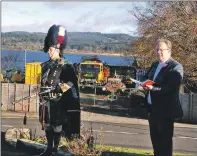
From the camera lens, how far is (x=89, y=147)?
242 inches

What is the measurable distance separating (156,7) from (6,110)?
227 inches

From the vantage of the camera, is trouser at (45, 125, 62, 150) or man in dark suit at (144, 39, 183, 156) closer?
man in dark suit at (144, 39, 183, 156)

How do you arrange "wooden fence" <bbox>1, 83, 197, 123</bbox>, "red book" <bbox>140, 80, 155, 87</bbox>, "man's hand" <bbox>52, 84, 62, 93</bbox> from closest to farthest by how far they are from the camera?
"red book" <bbox>140, 80, 155, 87</bbox>
"man's hand" <bbox>52, 84, 62, 93</bbox>
"wooden fence" <bbox>1, 83, 197, 123</bbox>

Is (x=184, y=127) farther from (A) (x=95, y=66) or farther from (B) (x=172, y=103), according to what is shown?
(A) (x=95, y=66)

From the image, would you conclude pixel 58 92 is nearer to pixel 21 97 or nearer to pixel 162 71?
pixel 162 71

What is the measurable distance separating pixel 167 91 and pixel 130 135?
714 cm

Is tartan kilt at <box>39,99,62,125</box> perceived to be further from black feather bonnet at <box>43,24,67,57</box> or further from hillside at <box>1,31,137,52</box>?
hillside at <box>1,31,137,52</box>

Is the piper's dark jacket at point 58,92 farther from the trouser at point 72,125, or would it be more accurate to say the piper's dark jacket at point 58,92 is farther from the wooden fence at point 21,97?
the wooden fence at point 21,97

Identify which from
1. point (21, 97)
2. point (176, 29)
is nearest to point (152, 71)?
point (176, 29)

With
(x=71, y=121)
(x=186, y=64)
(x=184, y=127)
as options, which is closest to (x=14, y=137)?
(x=71, y=121)

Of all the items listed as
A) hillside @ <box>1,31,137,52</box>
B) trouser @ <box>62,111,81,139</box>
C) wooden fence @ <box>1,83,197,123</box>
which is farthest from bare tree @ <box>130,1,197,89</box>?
trouser @ <box>62,111,81,139</box>

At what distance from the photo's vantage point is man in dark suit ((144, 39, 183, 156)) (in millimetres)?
4896

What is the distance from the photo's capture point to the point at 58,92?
18.0 feet

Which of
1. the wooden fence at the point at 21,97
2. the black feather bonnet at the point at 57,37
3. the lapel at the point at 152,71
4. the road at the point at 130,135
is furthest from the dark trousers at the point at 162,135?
the wooden fence at the point at 21,97
